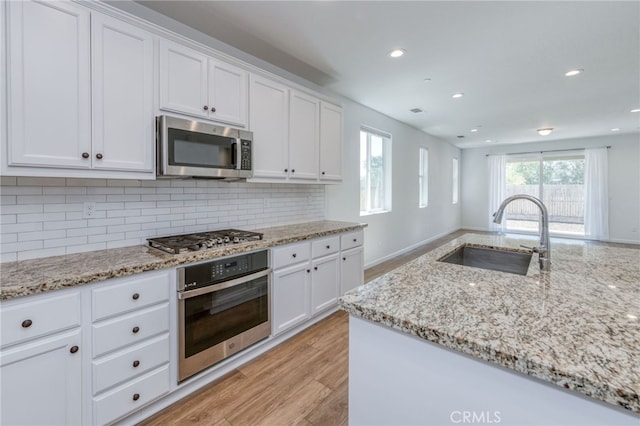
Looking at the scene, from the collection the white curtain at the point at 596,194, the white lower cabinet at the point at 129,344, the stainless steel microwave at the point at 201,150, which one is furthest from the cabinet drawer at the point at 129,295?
the white curtain at the point at 596,194

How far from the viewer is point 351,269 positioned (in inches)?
131

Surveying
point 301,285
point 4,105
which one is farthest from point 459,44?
point 4,105

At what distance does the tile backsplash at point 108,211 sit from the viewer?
1.70 metres

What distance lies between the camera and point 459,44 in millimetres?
2662

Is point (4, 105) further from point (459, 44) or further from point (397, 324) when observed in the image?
point (459, 44)

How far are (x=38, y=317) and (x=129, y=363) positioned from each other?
1.70 feet

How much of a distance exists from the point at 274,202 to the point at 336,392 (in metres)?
1.90

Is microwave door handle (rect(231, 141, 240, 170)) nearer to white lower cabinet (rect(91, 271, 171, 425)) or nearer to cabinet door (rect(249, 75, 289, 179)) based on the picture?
cabinet door (rect(249, 75, 289, 179))

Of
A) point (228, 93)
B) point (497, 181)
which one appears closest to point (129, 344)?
point (228, 93)

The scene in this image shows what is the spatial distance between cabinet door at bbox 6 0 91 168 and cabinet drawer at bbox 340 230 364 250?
224 cm

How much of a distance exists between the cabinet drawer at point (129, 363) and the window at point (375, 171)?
3.43 metres

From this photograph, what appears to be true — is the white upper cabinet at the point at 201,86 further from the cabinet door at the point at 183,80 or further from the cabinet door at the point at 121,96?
the cabinet door at the point at 121,96

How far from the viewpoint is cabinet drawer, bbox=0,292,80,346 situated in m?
1.28

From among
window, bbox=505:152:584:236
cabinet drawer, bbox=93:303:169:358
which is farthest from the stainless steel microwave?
window, bbox=505:152:584:236
